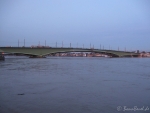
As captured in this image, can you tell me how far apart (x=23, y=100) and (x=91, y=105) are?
8.99ft

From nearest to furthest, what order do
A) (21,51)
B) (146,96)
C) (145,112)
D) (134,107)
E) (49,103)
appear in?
(145,112) → (134,107) → (49,103) → (146,96) → (21,51)

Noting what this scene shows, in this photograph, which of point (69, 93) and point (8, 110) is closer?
point (8, 110)

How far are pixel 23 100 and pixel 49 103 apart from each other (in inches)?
46.4

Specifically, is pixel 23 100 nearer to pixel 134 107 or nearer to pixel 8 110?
pixel 8 110

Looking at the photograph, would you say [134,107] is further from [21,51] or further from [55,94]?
[21,51]

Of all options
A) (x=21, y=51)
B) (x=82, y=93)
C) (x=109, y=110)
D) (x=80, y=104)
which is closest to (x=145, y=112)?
(x=109, y=110)

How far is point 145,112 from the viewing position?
20.1 feet

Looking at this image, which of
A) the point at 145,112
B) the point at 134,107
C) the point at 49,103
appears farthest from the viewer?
the point at 49,103

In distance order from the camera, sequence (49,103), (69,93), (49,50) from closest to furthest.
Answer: (49,103) → (69,93) → (49,50)

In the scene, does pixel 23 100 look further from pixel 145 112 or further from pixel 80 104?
pixel 145 112

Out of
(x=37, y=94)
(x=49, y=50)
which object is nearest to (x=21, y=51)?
(x=49, y=50)

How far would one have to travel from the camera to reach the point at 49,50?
66.4 meters

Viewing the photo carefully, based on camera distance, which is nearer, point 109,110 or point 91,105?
point 109,110

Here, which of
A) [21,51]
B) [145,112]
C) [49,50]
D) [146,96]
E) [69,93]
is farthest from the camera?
[49,50]
